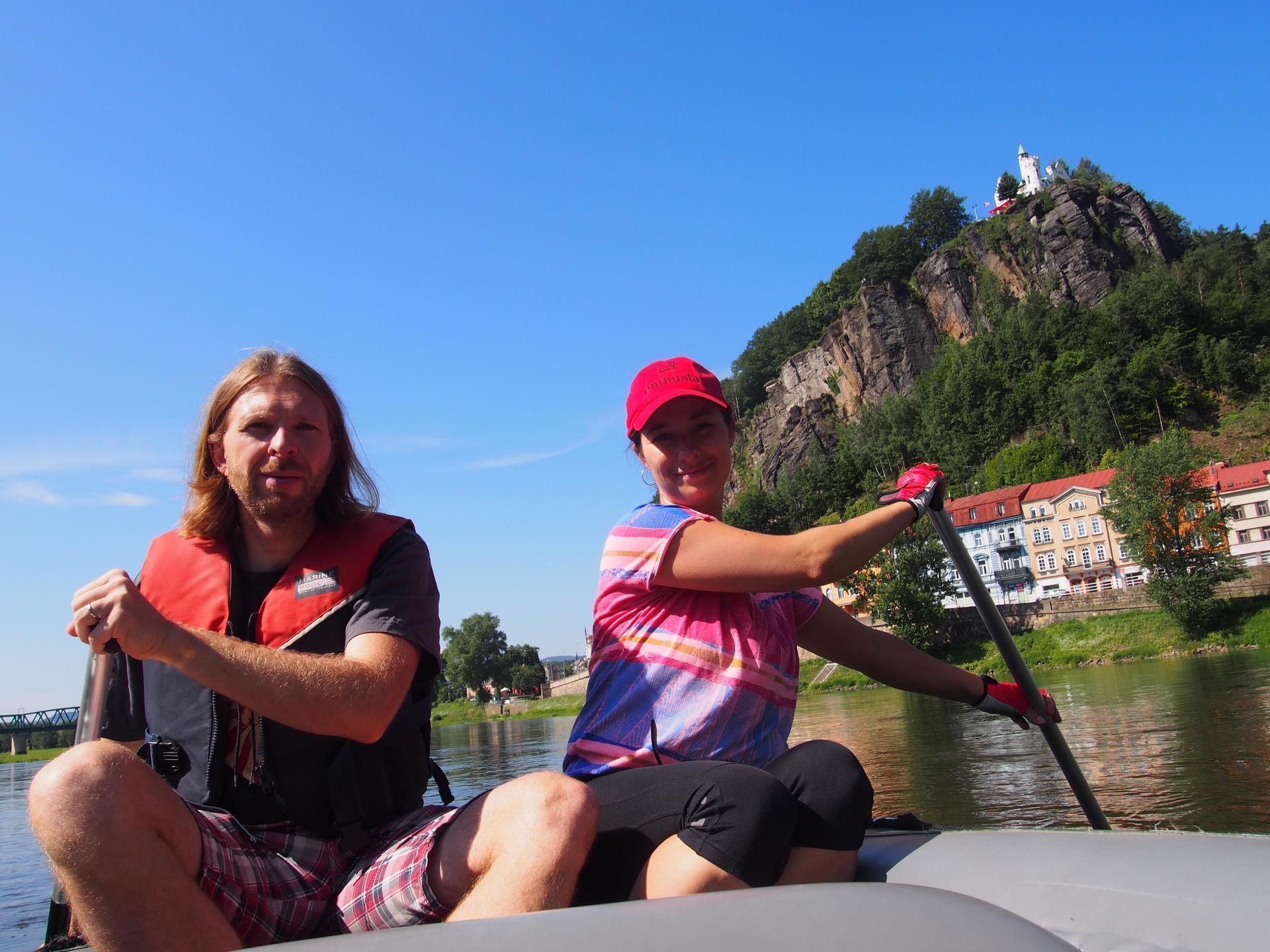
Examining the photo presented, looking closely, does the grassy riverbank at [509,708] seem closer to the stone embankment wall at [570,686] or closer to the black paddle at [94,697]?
the stone embankment wall at [570,686]

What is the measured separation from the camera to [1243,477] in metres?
46.6

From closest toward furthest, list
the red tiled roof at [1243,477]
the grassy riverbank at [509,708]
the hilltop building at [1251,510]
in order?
the hilltop building at [1251,510]
the red tiled roof at [1243,477]
the grassy riverbank at [509,708]

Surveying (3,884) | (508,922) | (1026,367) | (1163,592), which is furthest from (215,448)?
(1026,367)

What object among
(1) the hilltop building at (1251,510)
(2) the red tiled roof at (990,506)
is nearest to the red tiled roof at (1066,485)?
(2) the red tiled roof at (990,506)

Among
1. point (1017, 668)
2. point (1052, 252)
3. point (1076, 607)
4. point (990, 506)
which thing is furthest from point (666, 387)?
point (1052, 252)

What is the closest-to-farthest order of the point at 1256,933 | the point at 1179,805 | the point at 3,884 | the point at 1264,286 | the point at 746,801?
the point at 1256,933 → the point at 746,801 → the point at 1179,805 → the point at 3,884 → the point at 1264,286

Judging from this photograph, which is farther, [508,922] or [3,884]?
[3,884]

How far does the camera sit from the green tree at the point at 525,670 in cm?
8081

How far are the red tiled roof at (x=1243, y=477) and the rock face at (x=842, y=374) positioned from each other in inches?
1155

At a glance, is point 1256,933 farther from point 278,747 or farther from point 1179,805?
point 1179,805

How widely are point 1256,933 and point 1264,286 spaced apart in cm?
7619

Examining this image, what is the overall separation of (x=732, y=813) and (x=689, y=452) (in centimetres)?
90

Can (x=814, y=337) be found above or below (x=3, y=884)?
above

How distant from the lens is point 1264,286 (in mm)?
62875
